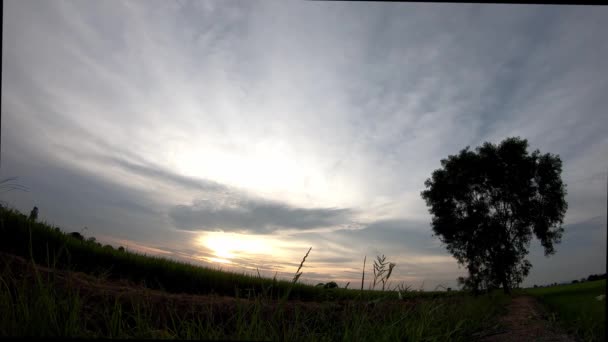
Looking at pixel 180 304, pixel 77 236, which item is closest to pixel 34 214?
pixel 77 236

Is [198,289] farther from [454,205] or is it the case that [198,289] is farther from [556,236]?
[556,236]

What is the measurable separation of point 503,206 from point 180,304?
24.5m

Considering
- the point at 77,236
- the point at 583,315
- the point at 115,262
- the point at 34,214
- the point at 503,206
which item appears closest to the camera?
the point at 583,315

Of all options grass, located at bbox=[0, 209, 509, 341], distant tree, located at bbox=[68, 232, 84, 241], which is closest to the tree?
grass, located at bbox=[0, 209, 509, 341]

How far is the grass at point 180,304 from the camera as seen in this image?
2850 mm

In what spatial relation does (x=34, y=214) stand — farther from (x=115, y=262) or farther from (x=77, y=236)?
(x=115, y=262)

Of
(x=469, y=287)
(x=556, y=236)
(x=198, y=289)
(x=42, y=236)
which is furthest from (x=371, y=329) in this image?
(x=556, y=236)

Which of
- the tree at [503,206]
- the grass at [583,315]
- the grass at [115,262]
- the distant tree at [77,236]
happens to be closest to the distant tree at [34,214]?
the grass at [115,262]

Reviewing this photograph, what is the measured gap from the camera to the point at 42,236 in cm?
863

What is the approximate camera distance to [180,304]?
258 inches

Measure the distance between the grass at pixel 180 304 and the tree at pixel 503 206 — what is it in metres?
17.0

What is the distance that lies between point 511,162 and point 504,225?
442cm

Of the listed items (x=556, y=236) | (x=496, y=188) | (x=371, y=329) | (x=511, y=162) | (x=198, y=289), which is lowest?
(x=198, y=289)

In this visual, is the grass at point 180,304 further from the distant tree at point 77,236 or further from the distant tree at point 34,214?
the distant tree at point 77,236
